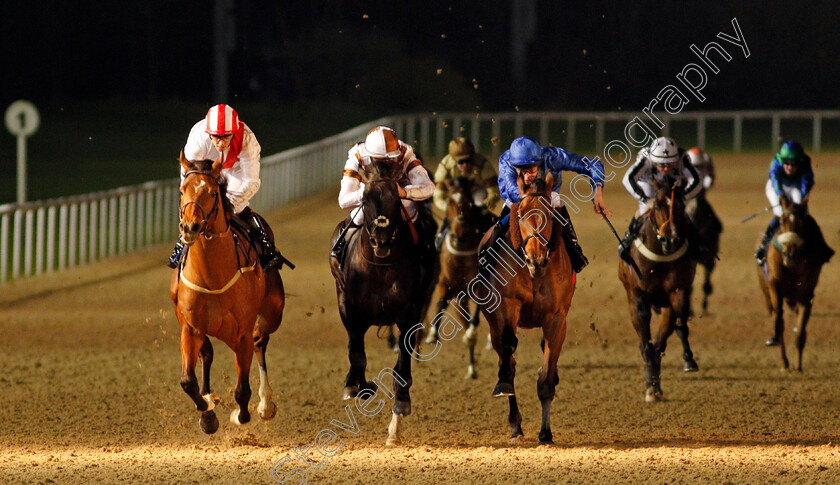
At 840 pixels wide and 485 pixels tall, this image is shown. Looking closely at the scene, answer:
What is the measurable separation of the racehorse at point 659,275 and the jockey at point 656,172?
9cm

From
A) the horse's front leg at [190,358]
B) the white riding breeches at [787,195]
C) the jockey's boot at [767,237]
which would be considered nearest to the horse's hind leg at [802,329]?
the jockey's boot at [767,237]

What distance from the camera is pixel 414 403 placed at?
9266 mm

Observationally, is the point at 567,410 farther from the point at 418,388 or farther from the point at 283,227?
the point at 283,227

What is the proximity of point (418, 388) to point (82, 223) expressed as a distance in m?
7.46

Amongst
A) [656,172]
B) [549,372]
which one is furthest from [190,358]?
[656,172]

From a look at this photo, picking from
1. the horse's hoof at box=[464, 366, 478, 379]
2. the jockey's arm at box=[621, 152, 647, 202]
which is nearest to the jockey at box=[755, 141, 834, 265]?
the jockey's arm at box=[621, 152, 647, 202]

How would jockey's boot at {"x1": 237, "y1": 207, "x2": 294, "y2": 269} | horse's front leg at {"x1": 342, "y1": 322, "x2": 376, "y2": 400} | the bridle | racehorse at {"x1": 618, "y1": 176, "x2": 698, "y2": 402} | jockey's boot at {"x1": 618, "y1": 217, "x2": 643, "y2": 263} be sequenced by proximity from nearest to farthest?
the bridle
jockey's boot at {"x1": 237, "y1": 207, "x2": 294, "y2": 269}
horse's front leg at {"x1": 342, "y1": 322, "x2": 376, "y2": 400}
racehorse at {"x1": 618, "y1": 176, "x2": 698, "y2": 402}
jockey's boot at {"x1": 618, "y1": 217, "x2": 643, "y2": 263}

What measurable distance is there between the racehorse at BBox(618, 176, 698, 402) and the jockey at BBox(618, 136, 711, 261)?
0.29 feet

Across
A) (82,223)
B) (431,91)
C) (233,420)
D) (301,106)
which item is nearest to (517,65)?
(431,91)

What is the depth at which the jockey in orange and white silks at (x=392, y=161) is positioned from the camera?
764 centimetres

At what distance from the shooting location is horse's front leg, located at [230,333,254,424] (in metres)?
7.46

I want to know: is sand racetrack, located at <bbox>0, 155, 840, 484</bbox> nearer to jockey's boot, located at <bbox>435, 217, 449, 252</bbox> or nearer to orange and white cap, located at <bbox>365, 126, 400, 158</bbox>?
jockey's boot, located at <bbox>435, 217, 449, 252</bbox>

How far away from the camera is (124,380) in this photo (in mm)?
10070

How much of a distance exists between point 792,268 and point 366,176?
4.67m
